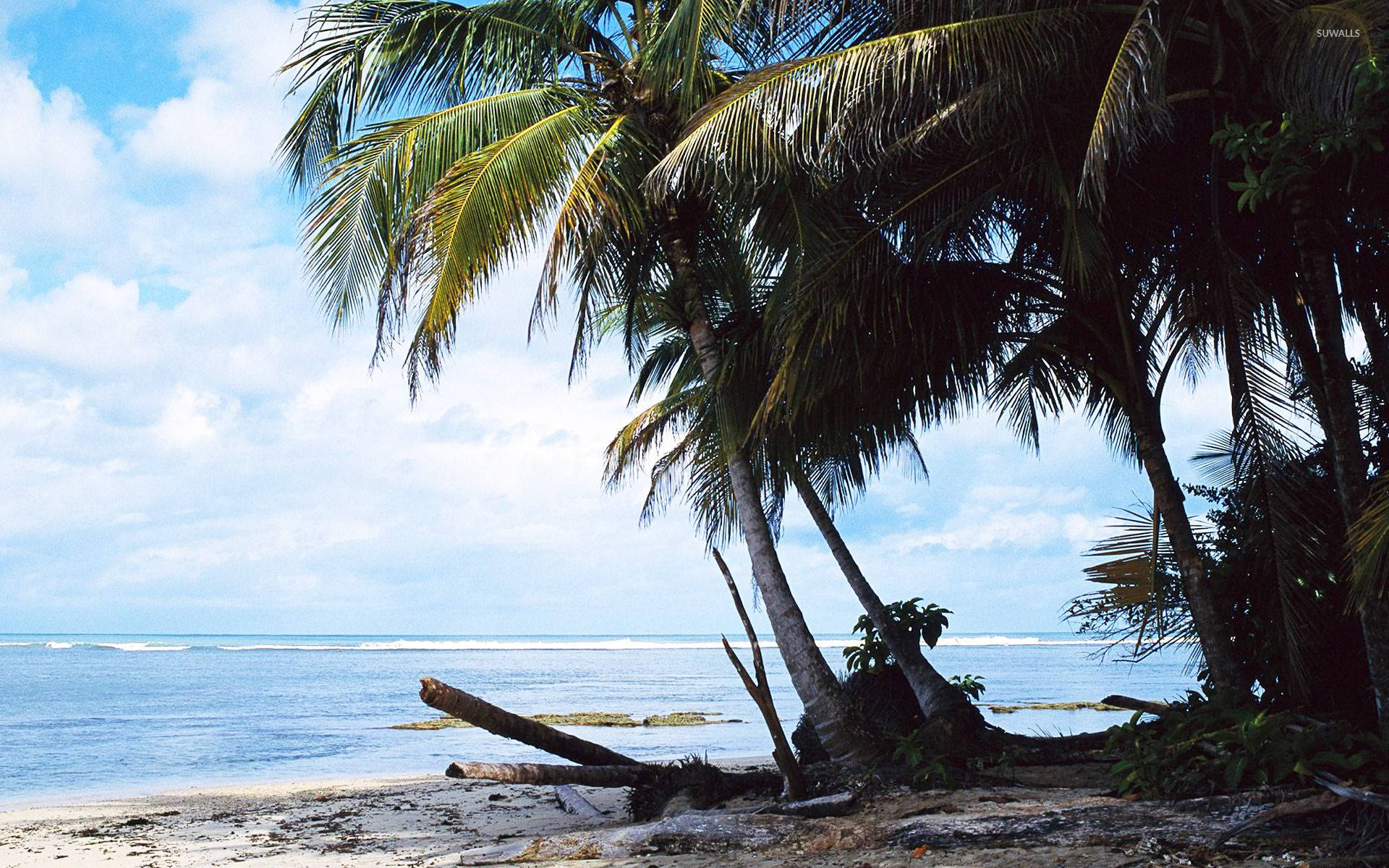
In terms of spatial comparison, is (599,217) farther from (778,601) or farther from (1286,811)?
(1286,811)

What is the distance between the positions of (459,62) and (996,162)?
466 centimetres

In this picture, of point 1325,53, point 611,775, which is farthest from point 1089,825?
A: point 1325,53

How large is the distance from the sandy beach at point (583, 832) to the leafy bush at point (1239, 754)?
0.70 ft

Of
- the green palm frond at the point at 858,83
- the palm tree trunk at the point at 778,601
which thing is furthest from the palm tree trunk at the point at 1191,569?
the green palm frond at the point at 858,83

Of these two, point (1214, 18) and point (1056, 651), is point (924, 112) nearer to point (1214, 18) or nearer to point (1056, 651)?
point (1214, 18)

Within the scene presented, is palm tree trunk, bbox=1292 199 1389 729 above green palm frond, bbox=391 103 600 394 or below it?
below

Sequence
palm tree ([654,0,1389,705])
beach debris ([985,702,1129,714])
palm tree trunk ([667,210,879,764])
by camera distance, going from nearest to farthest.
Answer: palm tree ([654,0,1389,705]), palm tree trunk ([667,210,879,764]), beach debris ([985,702,1129,714])

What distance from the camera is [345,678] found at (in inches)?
1356

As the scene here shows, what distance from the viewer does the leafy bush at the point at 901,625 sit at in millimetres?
9656

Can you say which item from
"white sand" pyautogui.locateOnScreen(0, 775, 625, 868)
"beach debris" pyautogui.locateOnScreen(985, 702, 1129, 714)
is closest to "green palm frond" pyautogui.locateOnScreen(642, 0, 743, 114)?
"white sand" pyautogui.locateOnScreen(0, 775, 625, 868)

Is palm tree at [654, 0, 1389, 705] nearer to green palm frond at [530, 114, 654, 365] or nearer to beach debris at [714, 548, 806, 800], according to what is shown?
green palm frond at [530, 114, 654, 365]

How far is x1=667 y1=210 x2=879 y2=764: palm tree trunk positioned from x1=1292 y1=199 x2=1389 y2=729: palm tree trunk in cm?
343

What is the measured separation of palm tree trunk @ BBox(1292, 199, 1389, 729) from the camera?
5957 millimetres

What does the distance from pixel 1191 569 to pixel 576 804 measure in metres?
5.02
